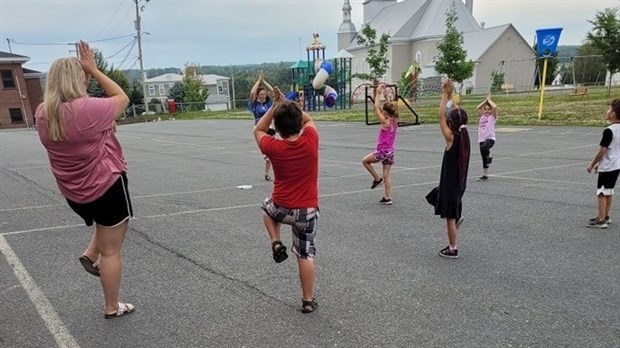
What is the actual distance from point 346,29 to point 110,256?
74.8 metres

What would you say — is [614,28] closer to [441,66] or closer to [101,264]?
[441,66]

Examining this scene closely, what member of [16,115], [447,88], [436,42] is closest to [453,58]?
[447,88]

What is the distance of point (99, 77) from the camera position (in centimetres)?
345

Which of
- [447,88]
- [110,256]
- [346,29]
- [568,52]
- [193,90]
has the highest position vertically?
[346,29]

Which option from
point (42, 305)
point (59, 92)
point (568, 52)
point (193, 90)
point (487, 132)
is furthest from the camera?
point (568, 52)

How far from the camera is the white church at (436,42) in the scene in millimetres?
54594

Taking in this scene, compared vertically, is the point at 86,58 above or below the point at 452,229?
above

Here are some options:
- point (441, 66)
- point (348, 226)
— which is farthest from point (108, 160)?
point (441, 66)

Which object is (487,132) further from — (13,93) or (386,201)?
(13,93)

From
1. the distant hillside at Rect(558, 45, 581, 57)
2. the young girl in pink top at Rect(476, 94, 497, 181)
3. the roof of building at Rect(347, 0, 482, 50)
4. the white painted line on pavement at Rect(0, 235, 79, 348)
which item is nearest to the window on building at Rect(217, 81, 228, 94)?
the roof of building at Rect(347, 0, 482, 50)

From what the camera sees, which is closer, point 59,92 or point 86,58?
point 59,92

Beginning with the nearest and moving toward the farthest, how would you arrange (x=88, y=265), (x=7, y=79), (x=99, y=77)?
(x=99, y=77) → (x=88, y=265) → (x=7, y=79)

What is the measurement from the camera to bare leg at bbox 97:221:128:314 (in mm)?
3559

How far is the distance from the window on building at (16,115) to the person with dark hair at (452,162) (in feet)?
171
